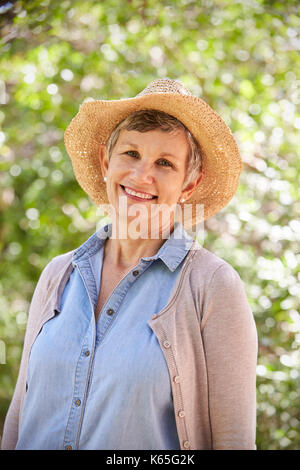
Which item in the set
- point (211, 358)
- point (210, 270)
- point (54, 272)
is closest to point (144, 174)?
point (210, 270)

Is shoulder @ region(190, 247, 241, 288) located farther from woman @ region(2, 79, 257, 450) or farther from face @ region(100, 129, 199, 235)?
face @ region(100, 129, 199, 235)

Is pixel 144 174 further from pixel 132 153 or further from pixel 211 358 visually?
pixel 211 358

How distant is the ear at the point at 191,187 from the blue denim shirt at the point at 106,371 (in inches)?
8.0

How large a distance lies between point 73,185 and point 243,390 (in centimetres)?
257

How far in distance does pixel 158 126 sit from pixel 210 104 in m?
2.05

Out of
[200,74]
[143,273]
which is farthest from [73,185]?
[143,273]

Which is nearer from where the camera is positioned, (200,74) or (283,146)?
(283,146)

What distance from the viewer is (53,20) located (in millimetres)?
3174

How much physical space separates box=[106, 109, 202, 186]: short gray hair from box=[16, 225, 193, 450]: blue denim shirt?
29 centimetres

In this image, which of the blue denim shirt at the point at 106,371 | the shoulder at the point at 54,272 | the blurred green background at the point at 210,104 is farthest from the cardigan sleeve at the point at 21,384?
the blurred green background at the point at 210,104

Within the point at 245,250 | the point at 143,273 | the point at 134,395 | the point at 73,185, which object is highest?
the point at 143,273

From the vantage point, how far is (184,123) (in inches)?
71.0

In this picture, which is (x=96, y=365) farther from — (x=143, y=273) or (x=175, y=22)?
(x=175, y=22)

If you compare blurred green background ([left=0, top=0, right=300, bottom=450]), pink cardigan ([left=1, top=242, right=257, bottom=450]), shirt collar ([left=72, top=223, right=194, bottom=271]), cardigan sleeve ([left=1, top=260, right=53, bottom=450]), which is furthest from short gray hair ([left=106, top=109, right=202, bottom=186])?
blurred green background ([left=0, top=0, right=300, bottom=450])
